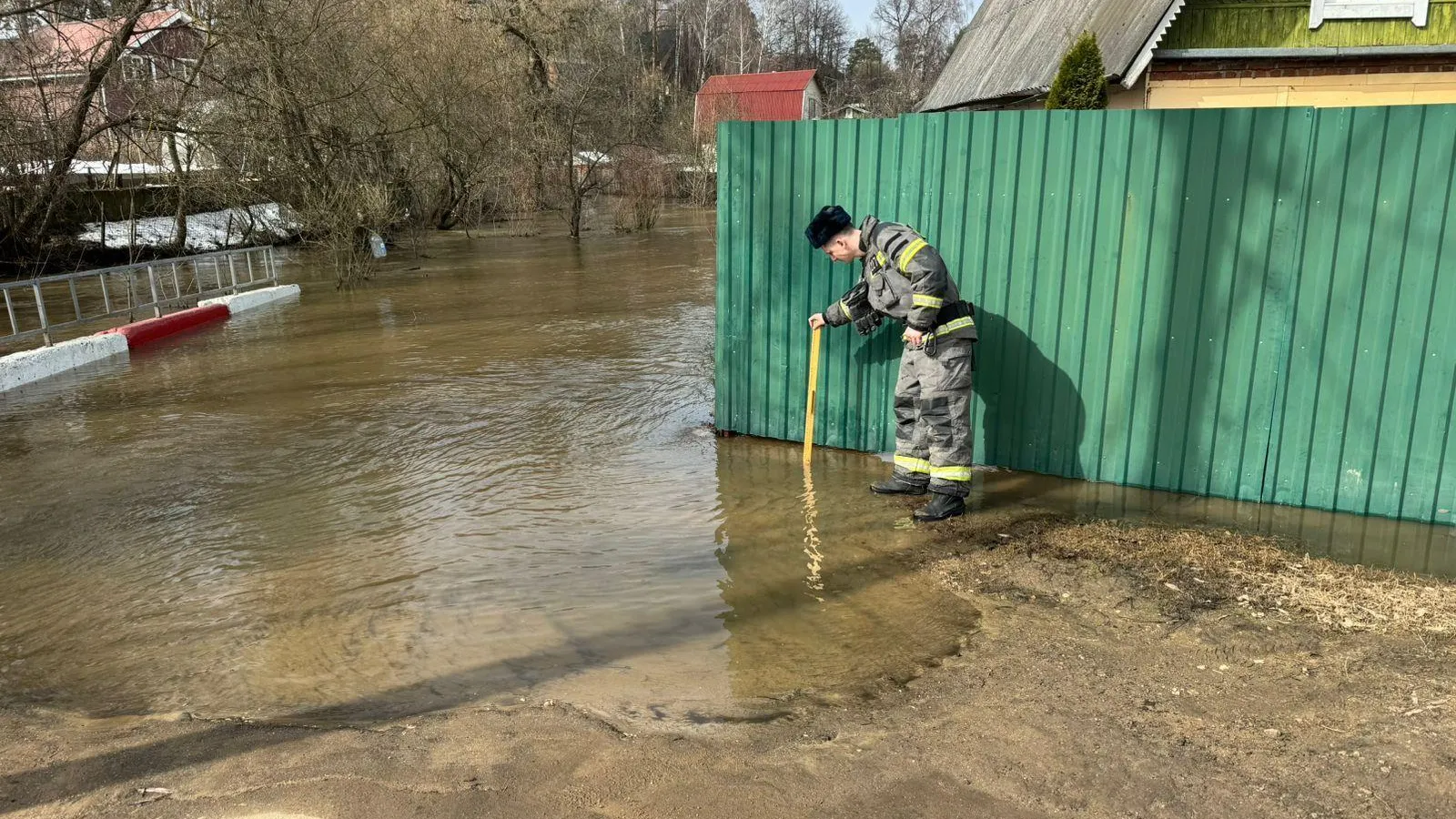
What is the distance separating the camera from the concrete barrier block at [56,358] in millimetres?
9238

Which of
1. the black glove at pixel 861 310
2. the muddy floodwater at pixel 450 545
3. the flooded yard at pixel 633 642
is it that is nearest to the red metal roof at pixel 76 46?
the muddy floodwater at pixel 450 545

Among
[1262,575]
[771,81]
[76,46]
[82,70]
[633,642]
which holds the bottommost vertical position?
[633,642]

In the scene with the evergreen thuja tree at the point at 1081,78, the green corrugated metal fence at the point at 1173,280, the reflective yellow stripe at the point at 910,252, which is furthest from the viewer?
the evergreen thuja tree at the point at 1081,78

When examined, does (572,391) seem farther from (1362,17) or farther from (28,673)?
(1362,17)

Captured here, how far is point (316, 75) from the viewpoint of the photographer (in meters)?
17.9

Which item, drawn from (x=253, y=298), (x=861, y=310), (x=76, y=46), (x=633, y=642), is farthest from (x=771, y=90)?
(x=633, y=642)

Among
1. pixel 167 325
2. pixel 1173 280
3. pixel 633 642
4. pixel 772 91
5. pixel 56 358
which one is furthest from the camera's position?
pixel 772 91

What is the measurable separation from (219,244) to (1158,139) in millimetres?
22673

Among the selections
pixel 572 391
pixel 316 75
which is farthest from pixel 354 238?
pixel 572 391

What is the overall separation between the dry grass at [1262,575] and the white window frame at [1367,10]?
11.3 meters

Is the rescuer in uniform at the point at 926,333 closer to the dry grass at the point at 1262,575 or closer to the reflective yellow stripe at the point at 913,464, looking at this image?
the reflective yellow stripe at the point at 913,464

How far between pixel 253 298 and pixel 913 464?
12.0 m

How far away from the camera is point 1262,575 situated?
14.5 ft

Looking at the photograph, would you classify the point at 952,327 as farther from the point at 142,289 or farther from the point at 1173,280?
the point at 142,289
